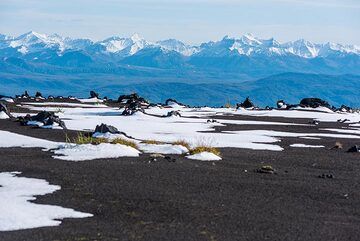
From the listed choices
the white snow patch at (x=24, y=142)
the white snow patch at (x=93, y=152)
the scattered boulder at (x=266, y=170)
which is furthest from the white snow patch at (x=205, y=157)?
the white snow patch at (x=24, y=142)

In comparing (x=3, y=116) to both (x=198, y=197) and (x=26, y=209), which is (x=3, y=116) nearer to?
(x=198, y=197)

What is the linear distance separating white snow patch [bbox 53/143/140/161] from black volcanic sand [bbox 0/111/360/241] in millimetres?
608

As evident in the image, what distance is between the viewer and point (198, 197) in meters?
15.7

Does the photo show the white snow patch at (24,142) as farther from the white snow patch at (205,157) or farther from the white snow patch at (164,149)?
the white snow patch at (205,157)

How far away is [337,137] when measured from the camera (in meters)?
35.4

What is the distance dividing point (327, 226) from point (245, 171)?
7.05 m

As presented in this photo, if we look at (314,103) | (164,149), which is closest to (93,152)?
(164,149)

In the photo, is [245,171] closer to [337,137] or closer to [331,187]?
[331,187]

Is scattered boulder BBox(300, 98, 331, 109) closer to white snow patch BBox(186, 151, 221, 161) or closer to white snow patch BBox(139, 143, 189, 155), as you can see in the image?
white snow patch BBox(139, 143, 189, 155)

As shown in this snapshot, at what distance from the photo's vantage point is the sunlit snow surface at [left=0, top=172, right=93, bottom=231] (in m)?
12.8

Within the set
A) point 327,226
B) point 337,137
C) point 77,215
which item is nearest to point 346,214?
point 327,226

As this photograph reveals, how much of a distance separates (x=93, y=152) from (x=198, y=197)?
7.92 metres

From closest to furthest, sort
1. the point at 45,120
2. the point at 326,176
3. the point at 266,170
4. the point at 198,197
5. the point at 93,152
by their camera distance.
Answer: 1. the point at 198,197
2. the point at 326,176
3. the point at 266,170
4. the point at 93,152
5. the point at 45,120

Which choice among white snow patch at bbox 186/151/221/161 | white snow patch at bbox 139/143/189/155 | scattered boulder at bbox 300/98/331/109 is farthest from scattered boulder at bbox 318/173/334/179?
scattered boulder at bbox 300/98/331/109
